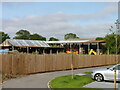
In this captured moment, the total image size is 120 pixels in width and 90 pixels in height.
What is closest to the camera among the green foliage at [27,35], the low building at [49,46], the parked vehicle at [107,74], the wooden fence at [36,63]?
the parked vehicle at [107,74]

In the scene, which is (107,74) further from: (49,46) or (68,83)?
(49,46)

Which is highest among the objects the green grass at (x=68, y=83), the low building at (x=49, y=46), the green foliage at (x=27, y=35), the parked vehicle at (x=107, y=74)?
the green foliage at (x=27, y=35)

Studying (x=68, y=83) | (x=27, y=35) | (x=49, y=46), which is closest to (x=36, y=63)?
(x=68, y=83)

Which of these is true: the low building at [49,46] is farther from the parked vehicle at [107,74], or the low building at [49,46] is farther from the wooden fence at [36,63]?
the parked vehicle at [107,74]

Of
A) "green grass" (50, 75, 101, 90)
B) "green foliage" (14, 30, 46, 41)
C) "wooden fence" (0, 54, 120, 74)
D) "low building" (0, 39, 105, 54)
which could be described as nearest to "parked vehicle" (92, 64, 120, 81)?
"green grass" (50, 75, 101, 90)

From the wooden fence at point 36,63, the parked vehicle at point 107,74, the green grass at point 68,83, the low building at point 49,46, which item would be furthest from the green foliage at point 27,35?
the green grass at point 68,83

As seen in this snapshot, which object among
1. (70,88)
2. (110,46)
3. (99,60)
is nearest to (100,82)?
(70,88)

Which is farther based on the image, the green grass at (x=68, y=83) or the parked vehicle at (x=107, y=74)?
the parked vehicle at (x=107, y=74)

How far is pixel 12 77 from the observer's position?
709 inches

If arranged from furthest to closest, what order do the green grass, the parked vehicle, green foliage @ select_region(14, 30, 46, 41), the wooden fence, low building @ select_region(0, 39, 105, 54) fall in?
green foliage @ select_region(14, 30, 46, 41) < low building @ select_region(0, 39, 105, 54) < the wooden fence < the parked vehicle < the green grass

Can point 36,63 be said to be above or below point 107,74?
above

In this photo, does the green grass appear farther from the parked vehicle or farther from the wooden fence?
the wooden fence

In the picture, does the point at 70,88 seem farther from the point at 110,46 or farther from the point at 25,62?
the point at 110,46

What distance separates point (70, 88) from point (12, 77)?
741cm
